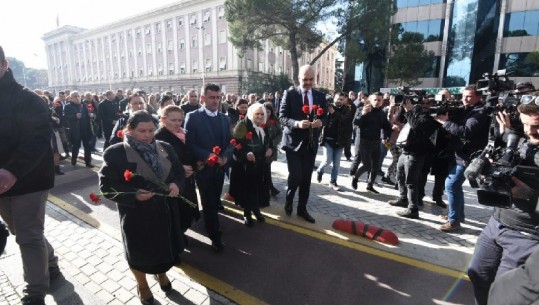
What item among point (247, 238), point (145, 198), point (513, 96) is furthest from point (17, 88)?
point (513, 96)

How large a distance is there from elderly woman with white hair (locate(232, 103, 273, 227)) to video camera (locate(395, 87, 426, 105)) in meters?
2.26

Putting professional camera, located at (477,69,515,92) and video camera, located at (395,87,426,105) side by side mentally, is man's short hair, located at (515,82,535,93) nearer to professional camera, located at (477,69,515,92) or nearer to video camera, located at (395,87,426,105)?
professional camera, located at (477,69,515,92)

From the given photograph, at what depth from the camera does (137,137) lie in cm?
266

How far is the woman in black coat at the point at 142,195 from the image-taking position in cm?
254

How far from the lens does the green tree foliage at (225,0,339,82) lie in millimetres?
25266

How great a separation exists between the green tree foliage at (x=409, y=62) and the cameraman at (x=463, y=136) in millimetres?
29190

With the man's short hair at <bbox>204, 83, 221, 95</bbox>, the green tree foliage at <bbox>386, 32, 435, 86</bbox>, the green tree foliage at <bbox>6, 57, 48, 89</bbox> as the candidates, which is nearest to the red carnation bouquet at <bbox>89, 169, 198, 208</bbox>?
Result: the man's short hair at <bbox>204, 83, 221, 95</bbox>

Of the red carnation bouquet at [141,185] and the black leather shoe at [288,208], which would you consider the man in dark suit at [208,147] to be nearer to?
the red carnation bouquet at [141,185]

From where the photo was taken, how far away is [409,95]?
15.3 ft

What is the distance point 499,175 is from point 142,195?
108 inches

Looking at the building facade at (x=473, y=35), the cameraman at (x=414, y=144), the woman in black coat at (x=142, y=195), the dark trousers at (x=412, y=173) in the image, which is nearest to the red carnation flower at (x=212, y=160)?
the woman in black coat at (x=142, y=195)

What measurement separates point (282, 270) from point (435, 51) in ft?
120

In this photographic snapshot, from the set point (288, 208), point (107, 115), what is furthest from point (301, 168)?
point (107, 115)

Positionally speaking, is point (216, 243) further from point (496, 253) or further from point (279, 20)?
point (279, 20)
